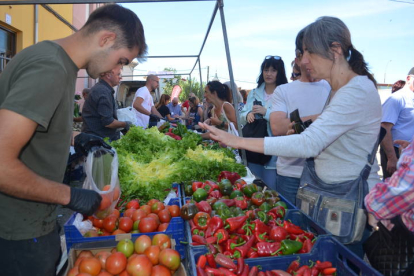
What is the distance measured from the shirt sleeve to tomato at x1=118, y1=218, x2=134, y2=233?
165 centimetres

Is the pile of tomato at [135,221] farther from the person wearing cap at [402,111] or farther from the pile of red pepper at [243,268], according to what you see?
the person wearing cap at [402,111]

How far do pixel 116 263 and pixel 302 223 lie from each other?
133cm

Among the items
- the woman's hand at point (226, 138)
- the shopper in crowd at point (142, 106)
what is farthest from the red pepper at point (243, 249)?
the shopper in crowd at point (142, 106)

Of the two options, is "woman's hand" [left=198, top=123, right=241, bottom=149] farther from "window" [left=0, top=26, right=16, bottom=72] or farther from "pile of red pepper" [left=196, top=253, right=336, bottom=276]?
"window" [left=0, top=26, right=16, bottom=72]

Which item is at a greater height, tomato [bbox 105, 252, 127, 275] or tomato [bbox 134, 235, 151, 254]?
tomato [bbox 134, 235, 151, 254]

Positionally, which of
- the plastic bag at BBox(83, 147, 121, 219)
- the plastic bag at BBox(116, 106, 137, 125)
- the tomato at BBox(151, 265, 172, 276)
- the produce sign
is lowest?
the tomato at BBox(151, 265, 172, 276)

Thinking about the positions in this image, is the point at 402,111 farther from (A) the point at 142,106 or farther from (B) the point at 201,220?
(A) the point at 142,106

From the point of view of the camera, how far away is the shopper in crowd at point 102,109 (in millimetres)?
5090

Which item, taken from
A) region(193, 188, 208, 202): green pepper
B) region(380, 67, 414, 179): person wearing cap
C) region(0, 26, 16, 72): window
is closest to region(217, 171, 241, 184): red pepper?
region(193, 188, 208, 202): green pepper

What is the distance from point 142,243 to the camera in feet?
6.97

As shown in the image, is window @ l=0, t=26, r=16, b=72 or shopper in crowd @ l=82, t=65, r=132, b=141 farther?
window @ l=0, t=26, r=16, b=72

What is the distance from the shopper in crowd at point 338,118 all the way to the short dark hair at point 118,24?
999mm

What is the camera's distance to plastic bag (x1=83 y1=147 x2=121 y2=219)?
2209mm

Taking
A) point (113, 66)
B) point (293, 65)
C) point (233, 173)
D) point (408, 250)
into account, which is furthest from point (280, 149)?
point (293, 65)
